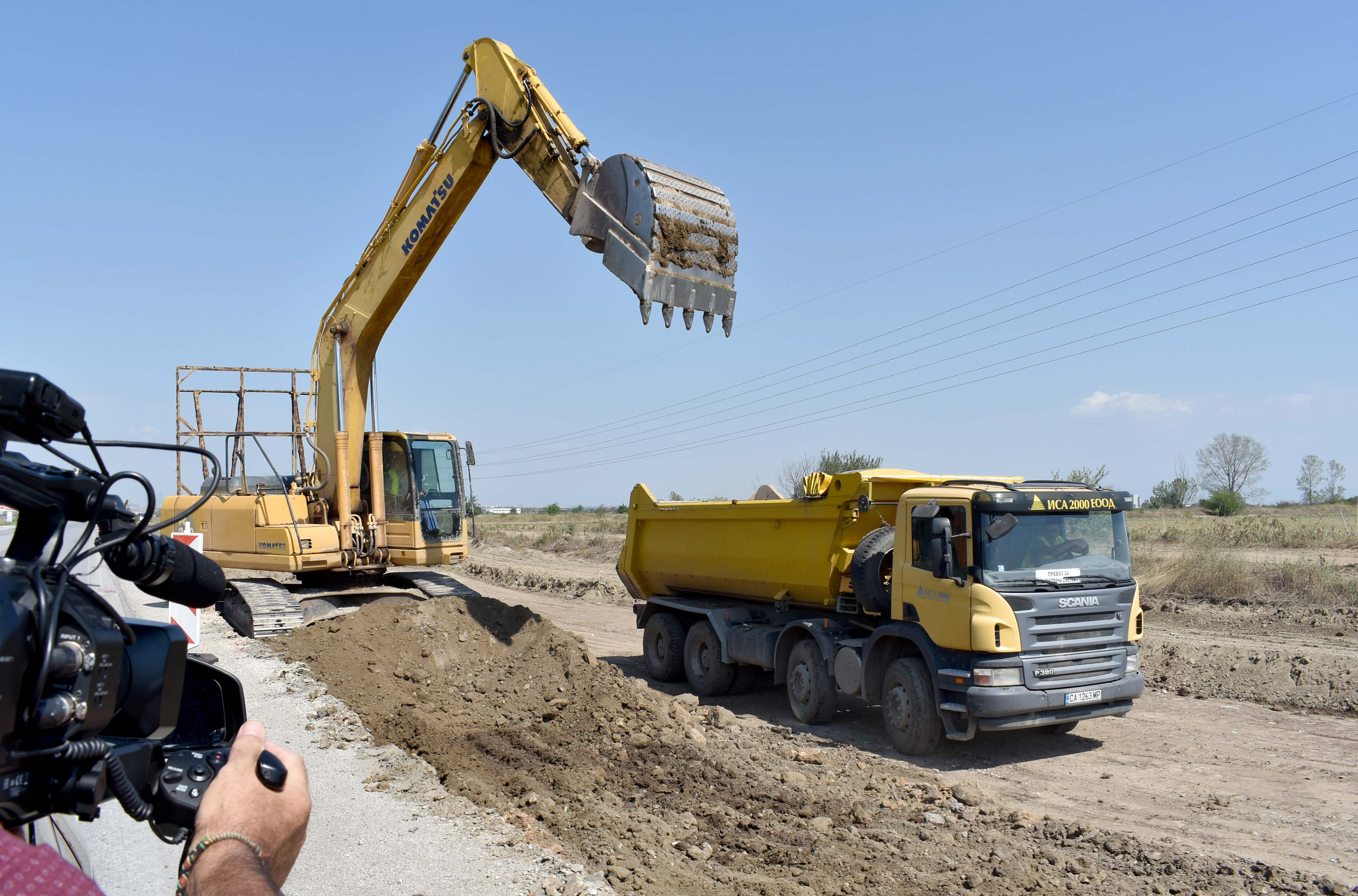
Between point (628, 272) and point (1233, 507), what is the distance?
34702mm

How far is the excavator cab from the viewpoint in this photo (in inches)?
538

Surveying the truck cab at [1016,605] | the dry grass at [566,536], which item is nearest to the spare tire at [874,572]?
the truck cab at [1016,605]

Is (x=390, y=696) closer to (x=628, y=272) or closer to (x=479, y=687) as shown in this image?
(x=479, y=687)

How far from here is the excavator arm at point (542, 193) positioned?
866 cm

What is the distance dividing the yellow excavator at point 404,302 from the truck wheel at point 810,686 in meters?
3.36

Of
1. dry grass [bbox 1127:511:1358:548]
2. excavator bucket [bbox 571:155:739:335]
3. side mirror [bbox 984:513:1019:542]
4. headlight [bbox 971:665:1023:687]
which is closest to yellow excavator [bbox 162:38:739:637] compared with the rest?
excavator bucket [bbox 571:155:739:335]

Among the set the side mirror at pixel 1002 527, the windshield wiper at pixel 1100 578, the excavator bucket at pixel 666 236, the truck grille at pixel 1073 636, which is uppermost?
the excavator bucket at pixel 666 236

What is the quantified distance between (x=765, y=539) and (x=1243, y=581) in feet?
34.3

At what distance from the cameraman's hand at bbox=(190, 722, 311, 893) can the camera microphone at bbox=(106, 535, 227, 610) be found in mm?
316

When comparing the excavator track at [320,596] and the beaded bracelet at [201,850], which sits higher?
the beaded bracelet at [201,850]

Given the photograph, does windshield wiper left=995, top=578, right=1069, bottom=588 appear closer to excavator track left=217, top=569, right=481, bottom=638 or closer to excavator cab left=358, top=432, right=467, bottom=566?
excavator track left=217, top=569, right=481, bottom=638

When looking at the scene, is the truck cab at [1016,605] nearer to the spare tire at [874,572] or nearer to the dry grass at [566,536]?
the spare tire at [874,572]

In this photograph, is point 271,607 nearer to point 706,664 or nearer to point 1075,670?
point 706,664

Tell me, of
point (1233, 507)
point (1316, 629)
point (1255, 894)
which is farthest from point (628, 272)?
point (1233, 507)
